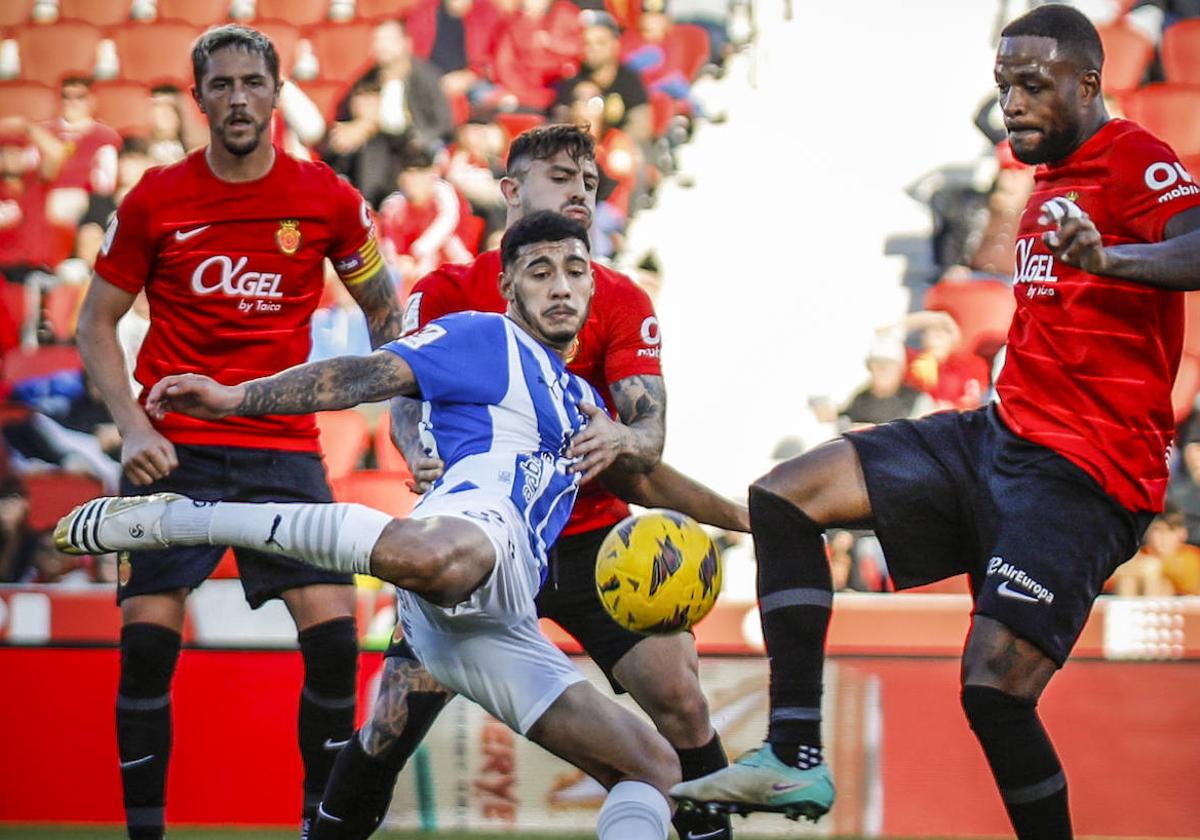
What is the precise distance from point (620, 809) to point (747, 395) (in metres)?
3.78

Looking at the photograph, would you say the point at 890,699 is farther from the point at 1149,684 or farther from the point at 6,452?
A: the point at 6,452

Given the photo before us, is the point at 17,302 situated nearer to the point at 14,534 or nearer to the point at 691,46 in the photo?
the point at 14,534

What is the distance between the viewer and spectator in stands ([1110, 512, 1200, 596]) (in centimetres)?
656

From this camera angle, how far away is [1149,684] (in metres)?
6.02

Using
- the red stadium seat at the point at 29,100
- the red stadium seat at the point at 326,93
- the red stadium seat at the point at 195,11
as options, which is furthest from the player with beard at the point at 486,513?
the red stadium seat at the point at 29,100

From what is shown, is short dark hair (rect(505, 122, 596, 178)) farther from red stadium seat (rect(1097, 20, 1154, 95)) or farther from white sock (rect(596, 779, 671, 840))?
red stadium seat (rect(1097, 20, 1154, 95))

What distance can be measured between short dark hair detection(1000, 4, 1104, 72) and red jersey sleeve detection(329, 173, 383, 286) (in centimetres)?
199

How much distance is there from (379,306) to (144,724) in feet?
4.46

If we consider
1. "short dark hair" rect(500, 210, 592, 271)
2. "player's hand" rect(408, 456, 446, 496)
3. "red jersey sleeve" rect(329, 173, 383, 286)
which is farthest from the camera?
"red jersey sleeve" rect(329, 173, 383, 286)

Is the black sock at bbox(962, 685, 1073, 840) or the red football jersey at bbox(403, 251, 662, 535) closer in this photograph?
the black sock at bbox(962, 685, 1073, 840)

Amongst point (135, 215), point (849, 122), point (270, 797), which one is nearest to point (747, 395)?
point (849, 122)

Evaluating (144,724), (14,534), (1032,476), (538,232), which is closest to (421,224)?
(14,534)

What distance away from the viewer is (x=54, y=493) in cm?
701

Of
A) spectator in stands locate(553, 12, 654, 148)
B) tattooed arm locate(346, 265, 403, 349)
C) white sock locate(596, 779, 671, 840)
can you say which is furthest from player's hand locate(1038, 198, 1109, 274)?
spectator in stands locate(553, 12, 654, 148)
